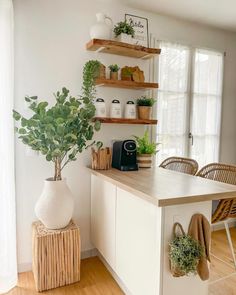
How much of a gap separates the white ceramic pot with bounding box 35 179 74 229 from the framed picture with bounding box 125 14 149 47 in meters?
1.63

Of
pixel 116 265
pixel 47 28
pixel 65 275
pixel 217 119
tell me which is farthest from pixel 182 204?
pixel 217 119

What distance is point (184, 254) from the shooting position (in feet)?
4.39

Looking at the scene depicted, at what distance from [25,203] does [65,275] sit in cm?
72

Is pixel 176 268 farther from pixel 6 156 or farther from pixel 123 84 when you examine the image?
pixel 123 84

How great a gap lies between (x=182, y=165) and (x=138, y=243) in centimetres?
116

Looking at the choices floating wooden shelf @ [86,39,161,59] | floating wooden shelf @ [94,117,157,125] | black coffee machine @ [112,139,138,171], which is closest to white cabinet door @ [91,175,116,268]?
black coffee machine @ [112,139,138,171]

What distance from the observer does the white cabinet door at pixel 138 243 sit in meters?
1.47

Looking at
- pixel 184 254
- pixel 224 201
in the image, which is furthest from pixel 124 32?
pixel 184 254

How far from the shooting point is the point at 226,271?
7.58 feet

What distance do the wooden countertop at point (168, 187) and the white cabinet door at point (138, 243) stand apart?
0.08 meters

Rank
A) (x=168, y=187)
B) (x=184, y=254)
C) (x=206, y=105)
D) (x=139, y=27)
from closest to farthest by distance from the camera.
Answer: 1. (x=184, y=254)
2. (x=168, y=187)
3. (x=139, y=27)
4. (x=206, y=105)

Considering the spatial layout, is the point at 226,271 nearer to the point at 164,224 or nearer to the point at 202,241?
the point at 202,241

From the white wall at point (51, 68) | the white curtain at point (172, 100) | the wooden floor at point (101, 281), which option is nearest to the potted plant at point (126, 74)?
the white wall at point (51, 68)

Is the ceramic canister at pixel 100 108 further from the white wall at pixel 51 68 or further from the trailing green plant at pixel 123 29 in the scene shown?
the trailing green plant at pixel 123 29
